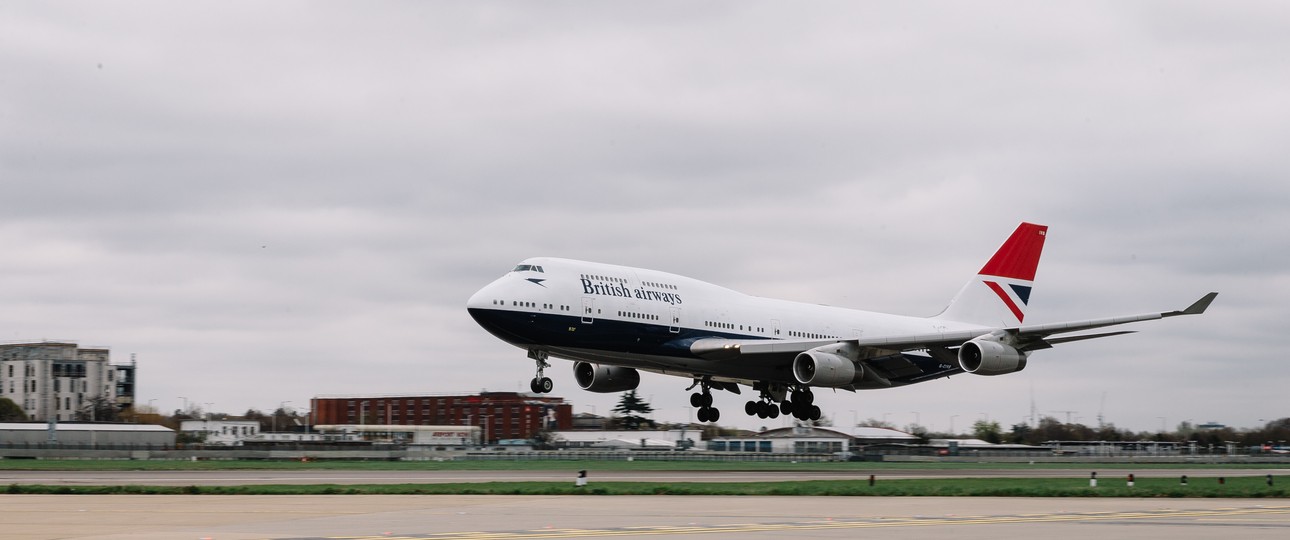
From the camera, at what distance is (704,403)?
68250mm

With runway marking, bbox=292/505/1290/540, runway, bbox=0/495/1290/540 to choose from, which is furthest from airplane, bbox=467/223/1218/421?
runway marking, bbox=292/505/1290/540

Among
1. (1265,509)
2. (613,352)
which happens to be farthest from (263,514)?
(613,352)

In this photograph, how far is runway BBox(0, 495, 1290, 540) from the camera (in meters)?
24.6

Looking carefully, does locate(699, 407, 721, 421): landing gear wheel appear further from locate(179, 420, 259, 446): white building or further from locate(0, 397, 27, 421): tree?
locate(0, 397, 27, 421): tree

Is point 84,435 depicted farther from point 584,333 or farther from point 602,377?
point 584,333

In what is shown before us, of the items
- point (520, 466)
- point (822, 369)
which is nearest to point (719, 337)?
point (822, 369)

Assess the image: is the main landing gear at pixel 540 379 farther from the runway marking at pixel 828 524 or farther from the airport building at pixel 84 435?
the airport building at pixel 84 435

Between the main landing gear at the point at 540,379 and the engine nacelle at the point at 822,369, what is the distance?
11.7m

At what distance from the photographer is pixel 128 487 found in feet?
141

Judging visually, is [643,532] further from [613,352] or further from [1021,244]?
[1021,244]

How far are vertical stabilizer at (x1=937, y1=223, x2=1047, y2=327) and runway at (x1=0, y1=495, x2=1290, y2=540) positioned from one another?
37.7 meters

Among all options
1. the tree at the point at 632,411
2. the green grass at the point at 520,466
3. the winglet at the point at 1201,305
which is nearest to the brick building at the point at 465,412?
the tree at the point at 632,411

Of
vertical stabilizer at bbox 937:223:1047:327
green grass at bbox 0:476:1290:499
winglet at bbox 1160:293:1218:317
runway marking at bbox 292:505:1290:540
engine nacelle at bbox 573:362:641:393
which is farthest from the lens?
vertical stabilizer at bbox 937:223:1047:327

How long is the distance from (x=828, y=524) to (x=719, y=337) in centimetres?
3451
